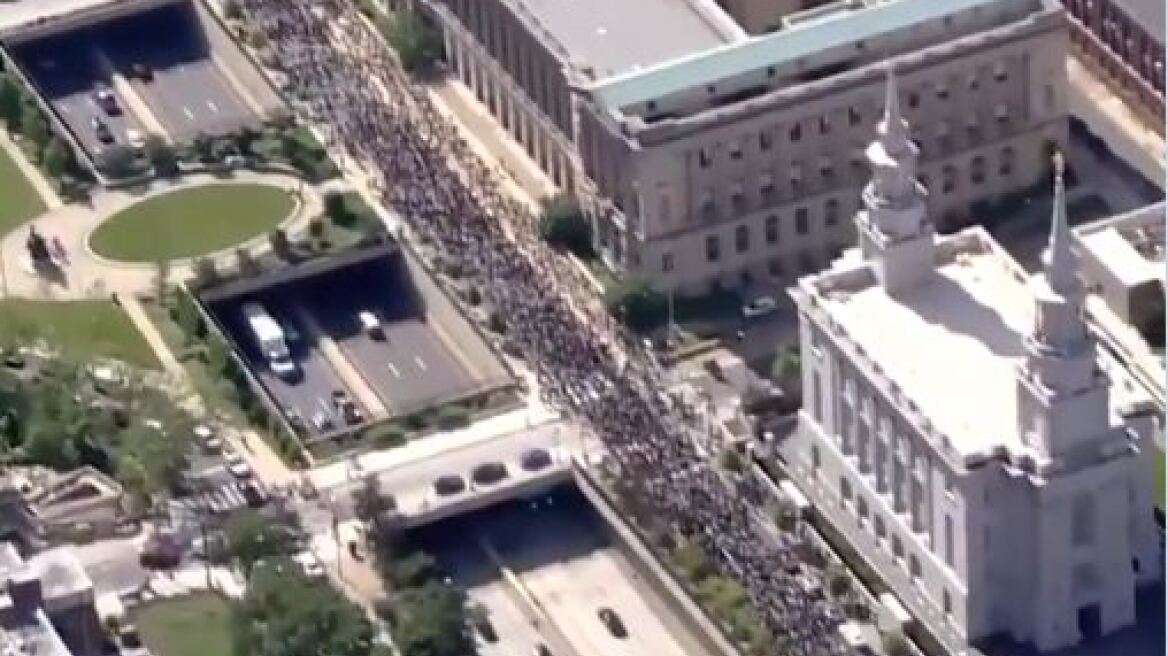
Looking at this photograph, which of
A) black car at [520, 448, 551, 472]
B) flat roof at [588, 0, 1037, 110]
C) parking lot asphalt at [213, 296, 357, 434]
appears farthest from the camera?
flat roof at [588, 0, 1037, 110]

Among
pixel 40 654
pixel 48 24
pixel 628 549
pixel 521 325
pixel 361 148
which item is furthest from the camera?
pixel 48 24

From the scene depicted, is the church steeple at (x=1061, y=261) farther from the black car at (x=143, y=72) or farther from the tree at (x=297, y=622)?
the black car at (x=143, y=72)

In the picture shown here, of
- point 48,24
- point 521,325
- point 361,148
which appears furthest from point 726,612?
point 48,24

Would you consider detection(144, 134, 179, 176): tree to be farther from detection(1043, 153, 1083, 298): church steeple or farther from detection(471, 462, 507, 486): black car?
detection(1043, 153, 1083, 298): church steeple

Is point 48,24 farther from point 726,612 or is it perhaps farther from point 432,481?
point 726,612

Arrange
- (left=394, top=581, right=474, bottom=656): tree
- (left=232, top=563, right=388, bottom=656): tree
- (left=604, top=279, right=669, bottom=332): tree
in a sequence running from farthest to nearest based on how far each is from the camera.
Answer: (left=604, top=279, right=669, bottom=332): tree → (left=394, top=581, right=474, bottom=656): tree → (left=232, top=563, right=388, bottom=656): tree

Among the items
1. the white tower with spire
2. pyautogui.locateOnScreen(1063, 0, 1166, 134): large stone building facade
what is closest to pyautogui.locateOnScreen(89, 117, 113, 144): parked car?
pyautogui.locateOnScreen(1063, 0, 1166, 134): large stone building facade

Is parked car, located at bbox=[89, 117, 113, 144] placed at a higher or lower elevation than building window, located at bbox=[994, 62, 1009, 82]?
lower
